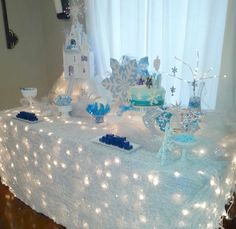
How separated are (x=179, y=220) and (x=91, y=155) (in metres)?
0.51

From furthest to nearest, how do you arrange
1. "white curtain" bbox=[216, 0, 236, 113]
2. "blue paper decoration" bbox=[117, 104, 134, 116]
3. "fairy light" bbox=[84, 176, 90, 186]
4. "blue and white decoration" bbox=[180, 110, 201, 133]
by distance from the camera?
"blue paper decoration" bbox=[117, 104, 134, 116]
"white curtain" bbox=[216, 0, 236, 113]
"fairy light" bbox=[84, 176, 90, 186]
"blue and white decoration" bbox=[180, 110, 201, 133]

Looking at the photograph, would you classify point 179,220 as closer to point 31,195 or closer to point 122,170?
point 122,170

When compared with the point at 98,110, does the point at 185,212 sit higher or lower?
lower

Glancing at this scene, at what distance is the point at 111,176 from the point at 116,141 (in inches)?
6.6

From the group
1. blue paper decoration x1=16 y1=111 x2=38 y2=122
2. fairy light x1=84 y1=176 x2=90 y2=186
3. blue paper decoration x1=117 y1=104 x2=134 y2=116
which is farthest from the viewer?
blue paper decoration x1=16 y1=111 x2=38 y2=122

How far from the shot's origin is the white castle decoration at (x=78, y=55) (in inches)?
74.7

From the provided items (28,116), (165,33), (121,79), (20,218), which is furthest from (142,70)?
(20,218)

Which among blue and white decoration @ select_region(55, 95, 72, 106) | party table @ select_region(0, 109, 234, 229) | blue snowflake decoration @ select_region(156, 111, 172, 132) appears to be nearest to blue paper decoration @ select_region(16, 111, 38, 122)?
party table @ select_region(0, 109, 234, 229)

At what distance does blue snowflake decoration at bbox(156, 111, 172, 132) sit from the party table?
82 millimetres

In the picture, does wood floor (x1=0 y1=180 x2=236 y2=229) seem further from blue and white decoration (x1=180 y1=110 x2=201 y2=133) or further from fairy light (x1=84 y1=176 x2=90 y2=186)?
blue and white decoration (x1=180 y1=110 x2=201 y2=133)

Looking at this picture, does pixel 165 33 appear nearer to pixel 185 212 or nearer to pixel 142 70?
pixel 142 70

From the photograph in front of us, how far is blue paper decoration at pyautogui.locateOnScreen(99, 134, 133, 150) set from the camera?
50.9 inches

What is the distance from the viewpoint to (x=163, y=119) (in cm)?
134

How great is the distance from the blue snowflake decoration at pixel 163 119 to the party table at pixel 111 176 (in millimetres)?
82
